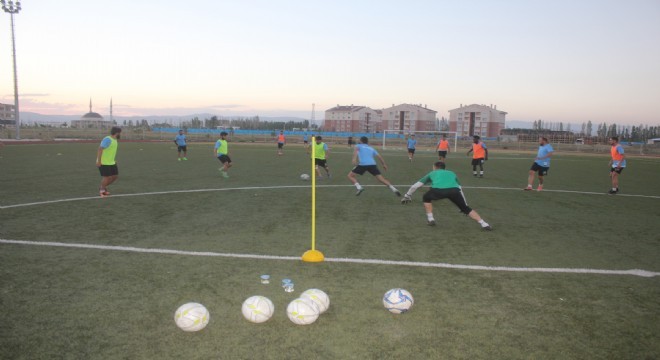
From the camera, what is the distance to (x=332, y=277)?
5797 millimetres

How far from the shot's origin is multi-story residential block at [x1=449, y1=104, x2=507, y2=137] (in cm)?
11062

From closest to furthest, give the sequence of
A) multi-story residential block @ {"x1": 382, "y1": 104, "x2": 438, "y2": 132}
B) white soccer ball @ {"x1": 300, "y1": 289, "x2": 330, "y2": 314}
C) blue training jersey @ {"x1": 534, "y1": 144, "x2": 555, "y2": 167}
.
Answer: white soccer ball @ {"x1": 300, "y1": 289, "x2": 330, "y2": 314}, blue training jersey @ {"x1": 534, "y1": 144, "x2": 555, "y2": 167}, multi-story residential block @ {"x1": 382, "y1": 104, "x2": 438, "y2": 132}

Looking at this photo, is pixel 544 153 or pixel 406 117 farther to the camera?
pixel 406 117

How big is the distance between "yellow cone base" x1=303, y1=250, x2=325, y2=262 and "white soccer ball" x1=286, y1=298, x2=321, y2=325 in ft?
6.39

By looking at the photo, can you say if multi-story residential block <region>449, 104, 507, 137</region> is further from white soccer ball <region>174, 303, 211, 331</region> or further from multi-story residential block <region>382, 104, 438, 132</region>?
white soccer ball <region>174, 303, 211, 331</region>

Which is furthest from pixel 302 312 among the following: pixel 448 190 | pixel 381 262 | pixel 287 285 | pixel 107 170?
pixel 107 170

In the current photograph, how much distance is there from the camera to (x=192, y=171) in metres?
20.0

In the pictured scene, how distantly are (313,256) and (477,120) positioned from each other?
115 m

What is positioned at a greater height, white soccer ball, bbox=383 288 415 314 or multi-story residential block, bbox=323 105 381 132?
multi-story residential block, bbox=323 105 381 132

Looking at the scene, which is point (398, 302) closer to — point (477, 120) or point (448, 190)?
point (448, 190)

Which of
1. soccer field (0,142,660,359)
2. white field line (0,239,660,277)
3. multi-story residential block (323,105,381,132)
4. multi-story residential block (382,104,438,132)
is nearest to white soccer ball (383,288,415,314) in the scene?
soccer field (0,142,660,359)

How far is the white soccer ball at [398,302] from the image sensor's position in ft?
15.3

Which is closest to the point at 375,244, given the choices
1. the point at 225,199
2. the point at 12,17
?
the point at 225,199

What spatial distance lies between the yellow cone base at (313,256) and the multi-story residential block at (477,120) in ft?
362
